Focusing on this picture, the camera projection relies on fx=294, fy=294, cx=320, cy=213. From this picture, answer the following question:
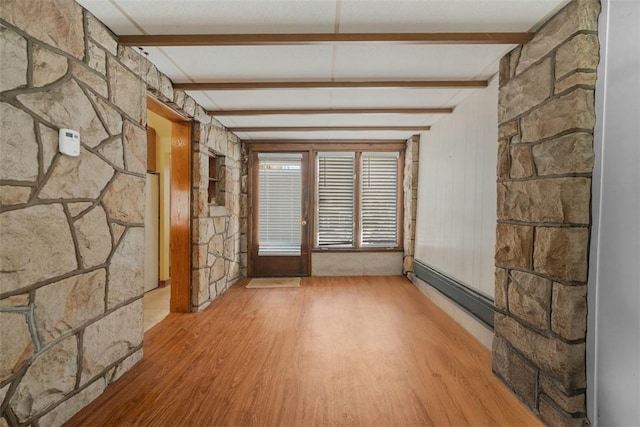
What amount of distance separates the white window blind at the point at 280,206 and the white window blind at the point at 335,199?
343 mm

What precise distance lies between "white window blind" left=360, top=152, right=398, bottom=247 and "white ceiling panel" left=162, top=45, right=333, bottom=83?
102 inches

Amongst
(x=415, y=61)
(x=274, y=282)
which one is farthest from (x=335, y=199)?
(x=415, y=61)

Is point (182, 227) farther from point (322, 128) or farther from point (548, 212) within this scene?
point (548, 212)

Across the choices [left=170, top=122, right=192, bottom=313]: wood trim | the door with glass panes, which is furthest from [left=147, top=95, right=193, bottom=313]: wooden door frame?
the door with glass panes

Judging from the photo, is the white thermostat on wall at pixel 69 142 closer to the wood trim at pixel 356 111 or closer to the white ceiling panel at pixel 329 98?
the white ceiling panel at pixel 329 98

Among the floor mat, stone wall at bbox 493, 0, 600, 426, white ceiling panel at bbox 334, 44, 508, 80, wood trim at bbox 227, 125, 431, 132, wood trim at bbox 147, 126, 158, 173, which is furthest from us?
the floor mat

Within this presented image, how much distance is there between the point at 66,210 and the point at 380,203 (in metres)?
3.96

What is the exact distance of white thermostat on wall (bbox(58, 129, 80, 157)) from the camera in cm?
139

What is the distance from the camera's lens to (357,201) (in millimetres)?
4699

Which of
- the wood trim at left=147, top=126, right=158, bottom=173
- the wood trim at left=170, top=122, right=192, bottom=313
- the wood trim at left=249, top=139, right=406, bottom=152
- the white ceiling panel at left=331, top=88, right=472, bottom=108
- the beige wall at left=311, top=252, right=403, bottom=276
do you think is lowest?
the beige wall at left=311, top=252, right=403, bottom=276

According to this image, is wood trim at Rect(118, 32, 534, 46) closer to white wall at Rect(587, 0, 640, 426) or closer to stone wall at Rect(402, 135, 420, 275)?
white wall at Rect(587, 0, 640, 426)

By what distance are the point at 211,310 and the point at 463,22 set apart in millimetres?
3209

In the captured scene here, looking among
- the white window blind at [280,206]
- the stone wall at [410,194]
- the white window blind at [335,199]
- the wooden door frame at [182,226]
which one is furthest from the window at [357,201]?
the wooden door frame at [182,226]

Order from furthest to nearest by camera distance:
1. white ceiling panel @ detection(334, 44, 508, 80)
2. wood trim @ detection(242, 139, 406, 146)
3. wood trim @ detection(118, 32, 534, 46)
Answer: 1. wood trim @ detection(242, 139, 406, 146)
2. white ceiling panel @ detection(334, 44, 508, 80)
3. wood trim @ detection(118, 32, 534, 46)
